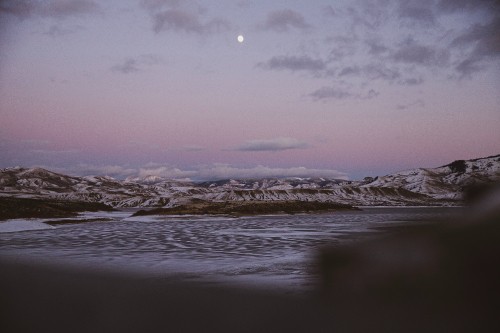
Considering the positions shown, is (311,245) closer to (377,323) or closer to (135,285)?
(135,285)

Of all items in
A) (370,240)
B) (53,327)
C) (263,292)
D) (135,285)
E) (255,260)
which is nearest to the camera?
(53,327)

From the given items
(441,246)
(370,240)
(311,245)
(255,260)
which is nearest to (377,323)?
(441,246)

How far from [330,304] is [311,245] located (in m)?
12.7

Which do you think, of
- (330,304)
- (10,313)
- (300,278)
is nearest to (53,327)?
(10,313)

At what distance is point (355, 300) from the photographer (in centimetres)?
791

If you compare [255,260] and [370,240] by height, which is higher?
[370,240]

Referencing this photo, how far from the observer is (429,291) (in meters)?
7.32

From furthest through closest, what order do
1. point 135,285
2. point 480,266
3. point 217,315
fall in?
point 135,285 < point 217,315 < point 480,266

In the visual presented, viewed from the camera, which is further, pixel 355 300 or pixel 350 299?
pixel 350 299

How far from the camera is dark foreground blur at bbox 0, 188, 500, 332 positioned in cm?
660

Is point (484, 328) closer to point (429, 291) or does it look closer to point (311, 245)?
point (429, 291)

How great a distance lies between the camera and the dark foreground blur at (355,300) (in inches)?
260

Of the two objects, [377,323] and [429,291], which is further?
[429,291]

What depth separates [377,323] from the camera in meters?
6.73
